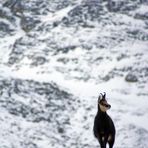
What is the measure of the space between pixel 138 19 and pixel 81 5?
10.5ft

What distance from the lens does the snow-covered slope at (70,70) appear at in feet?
44.4

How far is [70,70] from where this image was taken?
17766mm

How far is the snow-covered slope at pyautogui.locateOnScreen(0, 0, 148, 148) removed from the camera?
44.4 feet

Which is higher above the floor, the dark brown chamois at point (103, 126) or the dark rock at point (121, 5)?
the dark brown chamois at point (103, 126)

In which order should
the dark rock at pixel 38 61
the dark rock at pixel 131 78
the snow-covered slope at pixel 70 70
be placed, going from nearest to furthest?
the snow-covered slope at pixel 70 70
the dark rock at pixel 131 78
the dark rock at pixel 38 61

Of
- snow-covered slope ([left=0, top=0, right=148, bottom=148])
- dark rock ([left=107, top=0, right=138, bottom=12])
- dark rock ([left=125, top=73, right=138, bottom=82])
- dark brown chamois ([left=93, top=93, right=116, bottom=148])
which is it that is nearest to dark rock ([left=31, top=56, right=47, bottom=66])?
snow-covered slope ([left=0, top=0, right=148, bottom=148])

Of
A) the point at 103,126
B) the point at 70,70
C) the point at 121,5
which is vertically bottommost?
the point at 70,70

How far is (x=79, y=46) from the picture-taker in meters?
19.2

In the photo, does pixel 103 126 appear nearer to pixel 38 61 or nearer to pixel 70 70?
pixel 70 70

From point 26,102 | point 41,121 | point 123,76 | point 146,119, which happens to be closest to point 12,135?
point 41,121

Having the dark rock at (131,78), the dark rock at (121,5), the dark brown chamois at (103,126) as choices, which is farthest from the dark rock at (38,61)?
the dark brown chamois at (103,126)

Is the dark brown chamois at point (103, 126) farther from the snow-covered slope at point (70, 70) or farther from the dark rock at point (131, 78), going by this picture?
the dark rock at point (131, 78)

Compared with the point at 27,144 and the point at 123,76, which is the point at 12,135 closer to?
the point at 27,144

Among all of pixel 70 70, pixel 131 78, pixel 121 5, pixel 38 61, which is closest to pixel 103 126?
pixel 131 78
